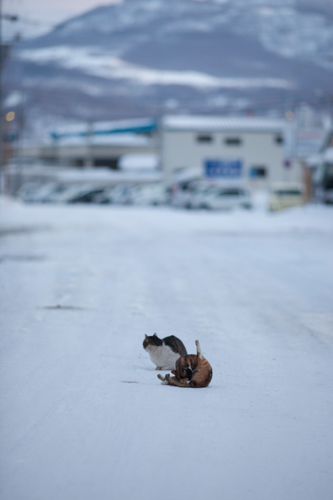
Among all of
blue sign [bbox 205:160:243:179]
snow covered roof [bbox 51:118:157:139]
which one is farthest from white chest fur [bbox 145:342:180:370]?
snow covered roof [bbox 51:118:157:139]

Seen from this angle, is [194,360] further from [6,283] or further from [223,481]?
[6,283]

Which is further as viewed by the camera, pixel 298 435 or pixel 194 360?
pixel 194 360

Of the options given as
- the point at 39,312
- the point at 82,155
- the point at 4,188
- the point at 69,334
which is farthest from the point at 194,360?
the point at 82,155

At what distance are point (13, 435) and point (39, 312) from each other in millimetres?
4300

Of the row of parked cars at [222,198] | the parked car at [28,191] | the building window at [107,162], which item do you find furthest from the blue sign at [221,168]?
the building window at [107,162]

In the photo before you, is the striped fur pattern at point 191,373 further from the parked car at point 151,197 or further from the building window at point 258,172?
the building window at point 258,172

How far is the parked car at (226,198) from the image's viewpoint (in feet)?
119

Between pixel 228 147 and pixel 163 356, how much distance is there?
209ft

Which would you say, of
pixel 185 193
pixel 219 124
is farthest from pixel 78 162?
pixel 185 193

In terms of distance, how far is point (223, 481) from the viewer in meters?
3.48

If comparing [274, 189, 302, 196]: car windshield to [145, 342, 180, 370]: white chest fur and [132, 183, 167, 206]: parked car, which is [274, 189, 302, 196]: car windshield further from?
[145, 342, 180, 370]: white chest fur

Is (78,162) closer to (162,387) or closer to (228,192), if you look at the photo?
(228,192)

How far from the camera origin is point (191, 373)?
17.0ft

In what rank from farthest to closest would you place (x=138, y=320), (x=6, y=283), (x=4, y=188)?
(x=4, y=188), (x=6, y=283), (x=138, y=320)
